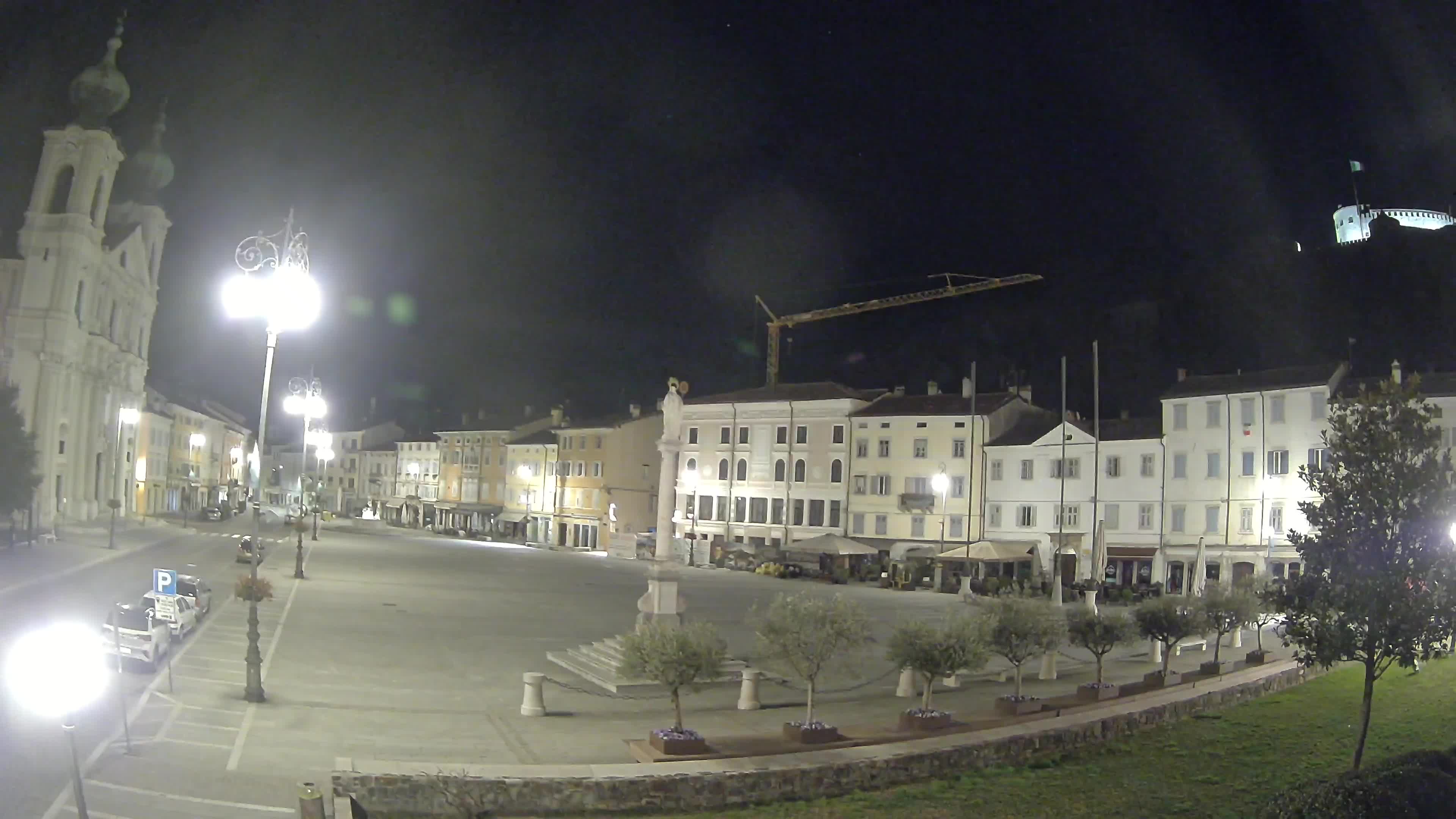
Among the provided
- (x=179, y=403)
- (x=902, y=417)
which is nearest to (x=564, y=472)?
(x=902, y=417)

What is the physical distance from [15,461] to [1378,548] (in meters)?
51.3

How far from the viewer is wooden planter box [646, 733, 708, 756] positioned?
13914mm

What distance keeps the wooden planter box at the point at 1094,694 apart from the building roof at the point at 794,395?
47084 mm

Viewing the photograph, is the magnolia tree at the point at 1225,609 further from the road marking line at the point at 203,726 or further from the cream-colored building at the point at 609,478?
the cream-colored building at the point at 609,478

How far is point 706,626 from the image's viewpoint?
1551cm

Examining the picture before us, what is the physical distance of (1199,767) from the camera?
15.2 m

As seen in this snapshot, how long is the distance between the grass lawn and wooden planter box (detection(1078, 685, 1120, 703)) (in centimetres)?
154

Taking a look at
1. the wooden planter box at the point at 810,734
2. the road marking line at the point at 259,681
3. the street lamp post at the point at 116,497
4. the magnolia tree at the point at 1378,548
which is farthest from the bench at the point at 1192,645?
the street lamp post at the point at 116,497

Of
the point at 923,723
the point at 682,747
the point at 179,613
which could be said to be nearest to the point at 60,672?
the point at 682,747

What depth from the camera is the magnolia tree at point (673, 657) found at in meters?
14.6

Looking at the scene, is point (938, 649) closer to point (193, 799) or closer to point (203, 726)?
point (193, 799)

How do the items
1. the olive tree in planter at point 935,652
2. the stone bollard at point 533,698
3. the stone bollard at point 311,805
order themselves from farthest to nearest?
1. the stone bollard at point 533,698
2. the olive tree in planter at point 935,652
3. the stone bollard at point 311,805

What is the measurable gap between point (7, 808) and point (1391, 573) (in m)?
16.5

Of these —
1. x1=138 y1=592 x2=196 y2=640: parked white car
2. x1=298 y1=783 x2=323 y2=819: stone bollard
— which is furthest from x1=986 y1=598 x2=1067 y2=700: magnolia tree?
x1=138 y1=592 x2=196 y2=640: parked white car
